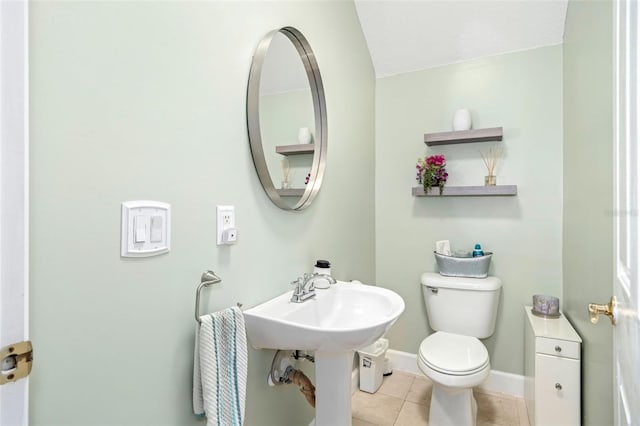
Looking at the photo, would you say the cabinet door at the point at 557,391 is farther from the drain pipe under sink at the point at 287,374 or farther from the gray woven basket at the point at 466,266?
the drain pipe under sink at the point at 287,374

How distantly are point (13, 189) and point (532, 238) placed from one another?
2.39m

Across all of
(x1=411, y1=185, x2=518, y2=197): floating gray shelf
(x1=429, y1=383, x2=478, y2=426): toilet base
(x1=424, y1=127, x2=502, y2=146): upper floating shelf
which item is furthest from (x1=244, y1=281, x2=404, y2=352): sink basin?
(x1=424, y1=127, x2=502, y2=146): upper floating shelf

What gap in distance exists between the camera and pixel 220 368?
3.06ft

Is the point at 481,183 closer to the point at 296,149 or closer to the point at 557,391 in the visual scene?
the point at 557,391

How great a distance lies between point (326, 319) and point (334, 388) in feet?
0.88

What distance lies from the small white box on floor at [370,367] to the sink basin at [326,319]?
0.76 metres

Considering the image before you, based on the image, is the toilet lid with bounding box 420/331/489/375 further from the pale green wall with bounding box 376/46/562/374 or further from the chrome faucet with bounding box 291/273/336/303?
the chrome faucet with bounding box 291/273/336/303

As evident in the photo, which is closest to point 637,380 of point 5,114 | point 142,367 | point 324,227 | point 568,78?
point 142,367

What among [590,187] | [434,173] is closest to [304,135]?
[434,173]

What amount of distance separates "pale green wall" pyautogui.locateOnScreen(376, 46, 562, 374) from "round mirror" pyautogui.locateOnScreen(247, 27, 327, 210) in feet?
→ 3.02

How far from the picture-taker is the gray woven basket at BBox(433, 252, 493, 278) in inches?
80.3

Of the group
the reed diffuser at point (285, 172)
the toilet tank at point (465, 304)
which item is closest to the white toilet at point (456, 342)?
the toilet tank at point (465, 304)

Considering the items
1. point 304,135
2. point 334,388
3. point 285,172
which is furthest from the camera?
point 304,135

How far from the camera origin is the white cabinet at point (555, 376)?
1.54 meters
